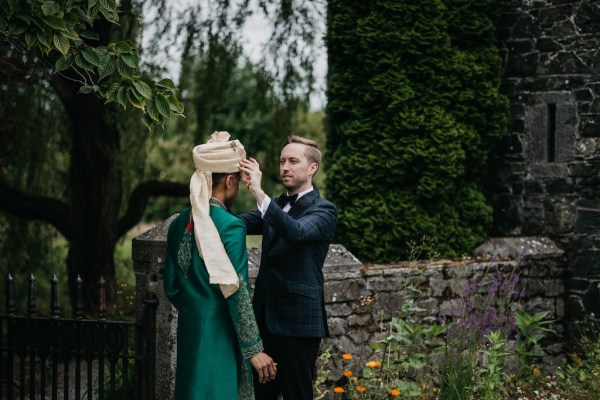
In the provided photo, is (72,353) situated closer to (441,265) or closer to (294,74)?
(441,265)

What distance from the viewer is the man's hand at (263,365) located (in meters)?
4.29

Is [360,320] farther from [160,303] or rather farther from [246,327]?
[246,327]

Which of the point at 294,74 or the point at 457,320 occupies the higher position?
the point at 294,74

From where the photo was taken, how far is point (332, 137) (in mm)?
9469

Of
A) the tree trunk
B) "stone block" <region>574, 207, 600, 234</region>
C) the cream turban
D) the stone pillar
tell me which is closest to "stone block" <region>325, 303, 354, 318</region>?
the stone pillar

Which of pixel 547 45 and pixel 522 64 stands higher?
pixel 547 45

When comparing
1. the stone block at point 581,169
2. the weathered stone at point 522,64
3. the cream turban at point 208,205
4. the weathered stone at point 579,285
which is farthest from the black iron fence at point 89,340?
the weathered stone at point 522,64

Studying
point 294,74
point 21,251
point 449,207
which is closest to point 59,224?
point 21,251

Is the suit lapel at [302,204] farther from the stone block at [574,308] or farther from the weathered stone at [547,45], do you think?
the weathered stone at [547,45]

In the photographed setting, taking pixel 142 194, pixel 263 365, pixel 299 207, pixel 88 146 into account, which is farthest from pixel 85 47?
pixel 142 194

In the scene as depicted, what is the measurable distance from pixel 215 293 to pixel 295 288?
2.05 feet

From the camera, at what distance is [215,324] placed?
4266mm

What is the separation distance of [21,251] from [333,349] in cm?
587

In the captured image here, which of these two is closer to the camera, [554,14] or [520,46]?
[554,14]
